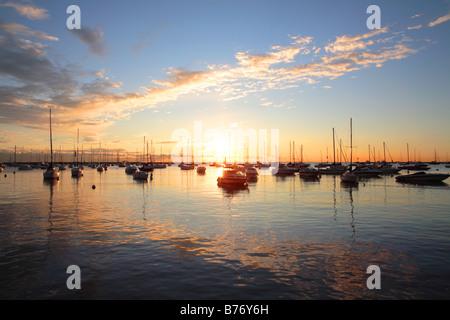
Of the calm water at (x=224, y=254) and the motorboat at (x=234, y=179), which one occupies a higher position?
the motorboat at (x=234, y=179)

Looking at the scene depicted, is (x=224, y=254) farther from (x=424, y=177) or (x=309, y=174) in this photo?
(x=309, y=174)

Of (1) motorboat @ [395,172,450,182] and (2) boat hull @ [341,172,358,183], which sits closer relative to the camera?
(2) boat hull @ [341,172,358,183]

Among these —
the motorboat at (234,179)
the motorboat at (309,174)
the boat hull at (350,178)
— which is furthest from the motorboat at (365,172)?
the motorboat at (234,179)

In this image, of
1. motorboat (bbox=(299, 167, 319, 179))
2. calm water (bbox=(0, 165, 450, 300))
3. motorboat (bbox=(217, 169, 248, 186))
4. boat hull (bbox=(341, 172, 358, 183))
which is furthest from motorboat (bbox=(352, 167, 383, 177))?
calm water (bbox=(0, 165, 450, 300))

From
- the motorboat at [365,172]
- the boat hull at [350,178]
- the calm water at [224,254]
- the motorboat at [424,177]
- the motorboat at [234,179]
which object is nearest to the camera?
the calm water at [224,254]

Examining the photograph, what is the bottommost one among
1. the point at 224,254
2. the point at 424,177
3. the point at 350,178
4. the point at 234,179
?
the point at 424,177

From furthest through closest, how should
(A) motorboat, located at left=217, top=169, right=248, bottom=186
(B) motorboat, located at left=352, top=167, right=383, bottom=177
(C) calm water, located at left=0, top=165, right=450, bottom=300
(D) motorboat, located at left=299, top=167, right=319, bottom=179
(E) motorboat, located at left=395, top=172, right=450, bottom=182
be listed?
(B) motorboat, located at left=352, top=167, right=383, bottom=177
(D) motorboat, located at left=299, top=167, right=319, bottom=179
(E) motorboat, located at left=395, top=172, right=450, bottom=182
(A) motorboat, located at left=217, top=169, right=248, bottom=186
(C) calm water, located at left=0, top=165, right=450, bottom=300

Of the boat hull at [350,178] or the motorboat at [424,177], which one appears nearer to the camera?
the boat hull at [350,178]

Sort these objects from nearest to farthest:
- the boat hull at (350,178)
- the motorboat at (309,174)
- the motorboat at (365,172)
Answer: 1. the boat hull at (350,178)
2. the motorboat at (309,174)
3. the motorboat at (365,172)

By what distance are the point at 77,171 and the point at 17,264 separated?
279ft

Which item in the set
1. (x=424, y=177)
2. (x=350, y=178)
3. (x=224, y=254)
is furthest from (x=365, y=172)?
(x=224, y=254)

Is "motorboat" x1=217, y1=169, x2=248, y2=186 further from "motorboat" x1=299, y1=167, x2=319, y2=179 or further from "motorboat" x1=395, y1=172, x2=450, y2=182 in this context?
"motorboat" x1=395, y1=172, x2=450, y2=182

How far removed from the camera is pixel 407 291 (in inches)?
402

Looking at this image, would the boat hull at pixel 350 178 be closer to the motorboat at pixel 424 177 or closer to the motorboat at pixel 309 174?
the motorboat at pixel 424 177
